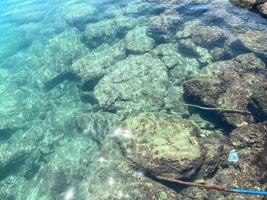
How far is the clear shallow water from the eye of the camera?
9.88m

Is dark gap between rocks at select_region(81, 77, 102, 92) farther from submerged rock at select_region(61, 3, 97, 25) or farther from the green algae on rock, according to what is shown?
submerged rock at select_region(61, 3, 97, 25)

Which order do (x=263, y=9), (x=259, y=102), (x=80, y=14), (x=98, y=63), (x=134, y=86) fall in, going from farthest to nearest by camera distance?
1. (x=80, y=14)
2. (x=98, y=63)
3. (x=263, y=9)
4. (x=134, y=86)
5. (x=259, y=102)

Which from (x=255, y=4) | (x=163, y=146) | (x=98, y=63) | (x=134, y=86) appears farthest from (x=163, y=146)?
(x=255, y=4)

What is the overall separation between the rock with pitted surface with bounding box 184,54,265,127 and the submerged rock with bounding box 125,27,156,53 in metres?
3.82

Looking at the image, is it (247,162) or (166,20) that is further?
(166,20)

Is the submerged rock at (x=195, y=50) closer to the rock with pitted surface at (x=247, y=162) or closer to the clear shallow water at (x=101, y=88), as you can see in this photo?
the clear shallow water at (x=101, y=88)

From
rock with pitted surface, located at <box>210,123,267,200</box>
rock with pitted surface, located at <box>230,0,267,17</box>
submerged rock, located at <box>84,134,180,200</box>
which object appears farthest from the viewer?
rock with pitted surface, located at <box>230,0,267,17</box>

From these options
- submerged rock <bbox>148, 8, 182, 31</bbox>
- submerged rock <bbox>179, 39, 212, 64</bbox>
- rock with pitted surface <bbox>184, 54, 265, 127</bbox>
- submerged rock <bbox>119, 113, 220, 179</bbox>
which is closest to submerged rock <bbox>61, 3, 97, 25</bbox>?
submerged rock <bbox>148, 8, 182, 31</bbox>

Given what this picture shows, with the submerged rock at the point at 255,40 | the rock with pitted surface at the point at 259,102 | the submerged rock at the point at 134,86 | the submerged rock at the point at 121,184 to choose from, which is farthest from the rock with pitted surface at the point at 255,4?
the submerged rock at the point at 121,184

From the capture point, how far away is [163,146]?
797cm

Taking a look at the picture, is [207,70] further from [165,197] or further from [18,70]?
[18,70]

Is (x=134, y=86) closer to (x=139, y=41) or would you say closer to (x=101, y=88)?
(x=101, y=88)

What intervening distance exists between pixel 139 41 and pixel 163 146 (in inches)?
268

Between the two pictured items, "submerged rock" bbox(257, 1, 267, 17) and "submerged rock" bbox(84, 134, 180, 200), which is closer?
"submerged rock" bbox(84, 134, 180, 200)
